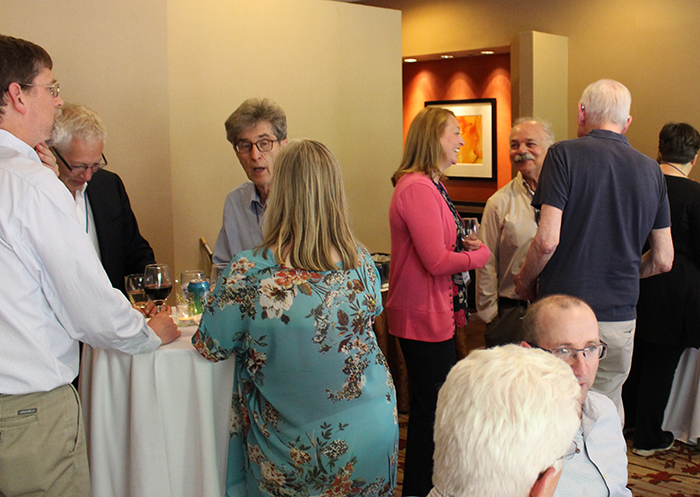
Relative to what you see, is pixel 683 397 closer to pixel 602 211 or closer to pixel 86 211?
pixel 602 211

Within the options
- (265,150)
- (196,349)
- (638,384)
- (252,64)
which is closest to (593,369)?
(196,349)

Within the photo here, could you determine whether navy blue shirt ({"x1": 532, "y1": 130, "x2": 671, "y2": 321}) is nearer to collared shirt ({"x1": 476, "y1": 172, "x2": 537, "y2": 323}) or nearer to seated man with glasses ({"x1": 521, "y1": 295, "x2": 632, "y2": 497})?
collared shirt ({"x1": 476, "y1": 172, "x2": 537, "y2": 323})

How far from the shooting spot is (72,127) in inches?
95.6

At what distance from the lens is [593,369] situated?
182 cm

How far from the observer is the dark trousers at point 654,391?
358cm

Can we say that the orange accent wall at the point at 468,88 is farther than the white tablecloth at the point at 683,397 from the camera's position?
Yes

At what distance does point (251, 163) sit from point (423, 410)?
1.26 meters

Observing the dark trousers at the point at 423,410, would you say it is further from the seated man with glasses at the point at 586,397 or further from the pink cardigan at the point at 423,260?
the seated man with glasses at the point at 586,397

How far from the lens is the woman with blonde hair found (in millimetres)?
1788

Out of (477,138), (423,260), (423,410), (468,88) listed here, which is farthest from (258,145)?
(468,88)

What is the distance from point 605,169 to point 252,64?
258 centimetres

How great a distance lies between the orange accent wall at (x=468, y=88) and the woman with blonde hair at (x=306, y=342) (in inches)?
224

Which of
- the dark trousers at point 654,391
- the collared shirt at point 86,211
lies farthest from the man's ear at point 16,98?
the dark trousers at point 654,391

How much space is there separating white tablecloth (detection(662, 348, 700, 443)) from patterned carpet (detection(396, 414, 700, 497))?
0.10 m
